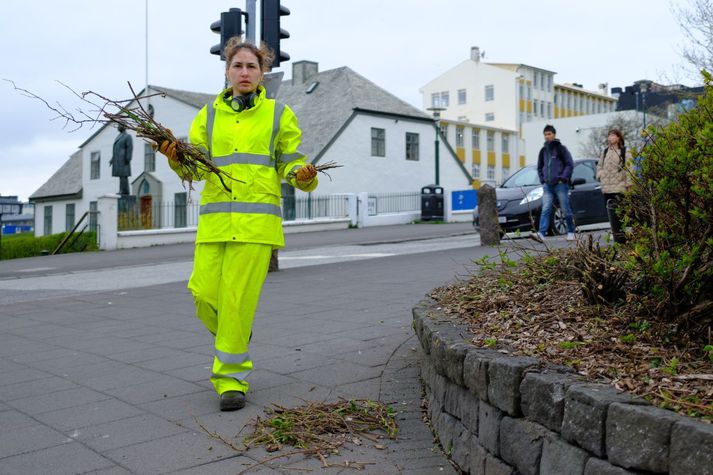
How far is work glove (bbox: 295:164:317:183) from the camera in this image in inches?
186

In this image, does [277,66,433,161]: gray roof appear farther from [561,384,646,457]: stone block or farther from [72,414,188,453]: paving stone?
[561,384,646,457]: stone block

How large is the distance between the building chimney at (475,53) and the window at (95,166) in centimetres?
4868

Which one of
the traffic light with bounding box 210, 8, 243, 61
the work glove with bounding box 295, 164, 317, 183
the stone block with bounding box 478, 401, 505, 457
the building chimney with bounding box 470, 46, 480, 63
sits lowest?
the stone block with bounding box 478, 401, 505, 457

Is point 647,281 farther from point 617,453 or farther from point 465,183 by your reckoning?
point 465,183

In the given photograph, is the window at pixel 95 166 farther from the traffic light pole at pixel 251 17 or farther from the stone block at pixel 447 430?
the stone block at pixel 447 430

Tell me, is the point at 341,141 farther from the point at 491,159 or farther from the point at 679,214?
the point at 679,214

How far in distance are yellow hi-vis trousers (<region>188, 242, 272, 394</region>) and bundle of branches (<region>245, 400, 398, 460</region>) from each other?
1.16 ft

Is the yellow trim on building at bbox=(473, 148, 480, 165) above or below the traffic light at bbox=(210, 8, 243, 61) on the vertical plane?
above

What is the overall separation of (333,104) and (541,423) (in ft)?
132

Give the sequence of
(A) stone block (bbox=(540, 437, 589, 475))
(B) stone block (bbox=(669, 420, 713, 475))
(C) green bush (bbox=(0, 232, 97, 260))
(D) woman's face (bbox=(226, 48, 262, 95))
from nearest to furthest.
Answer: (B) stone block (bbox=(669, 420, 713, 475)) < (A) stone block (bbox=(540, 437, 589, 475)) < (D) woman's face (bbox=(226, 48, 262, 95)) < (C) green bush (bbox=(0, 232, 97, 260))

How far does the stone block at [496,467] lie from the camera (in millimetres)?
3123

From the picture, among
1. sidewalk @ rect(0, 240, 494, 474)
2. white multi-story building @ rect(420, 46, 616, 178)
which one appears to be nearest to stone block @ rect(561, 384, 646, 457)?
sidewalk @ rect(0, 240, 494, 474)

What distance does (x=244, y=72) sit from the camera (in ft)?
15.9

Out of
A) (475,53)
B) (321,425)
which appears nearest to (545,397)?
(321,425)
